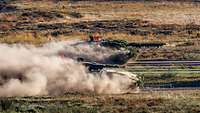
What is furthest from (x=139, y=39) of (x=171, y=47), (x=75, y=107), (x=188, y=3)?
(x=188, y=3)

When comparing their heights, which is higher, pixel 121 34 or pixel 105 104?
pixel 105 104

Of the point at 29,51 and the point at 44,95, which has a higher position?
the point at 29,51

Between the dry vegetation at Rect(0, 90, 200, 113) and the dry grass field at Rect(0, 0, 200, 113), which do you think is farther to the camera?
the dry grass field at Rect(0, 0, 200, 113)

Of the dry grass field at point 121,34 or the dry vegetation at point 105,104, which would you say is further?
the dry grass field at point 121,34

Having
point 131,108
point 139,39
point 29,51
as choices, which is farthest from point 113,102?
point 139,39

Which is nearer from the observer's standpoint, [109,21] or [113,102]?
[113,102]

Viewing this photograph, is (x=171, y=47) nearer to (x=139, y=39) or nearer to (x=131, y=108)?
(x=139, y=39)

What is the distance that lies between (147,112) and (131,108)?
97 centimetres

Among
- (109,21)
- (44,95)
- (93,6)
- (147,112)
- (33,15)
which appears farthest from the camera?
(93,6)

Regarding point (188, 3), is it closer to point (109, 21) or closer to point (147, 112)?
point (109, 21)

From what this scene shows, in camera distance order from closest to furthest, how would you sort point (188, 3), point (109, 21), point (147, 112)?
point (147, 112)
point (109, 21)
point (188, 3)

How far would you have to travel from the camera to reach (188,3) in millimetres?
113188

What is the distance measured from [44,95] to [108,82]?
3631 millimetres

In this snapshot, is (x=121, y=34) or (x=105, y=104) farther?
(x=121, y=34)
